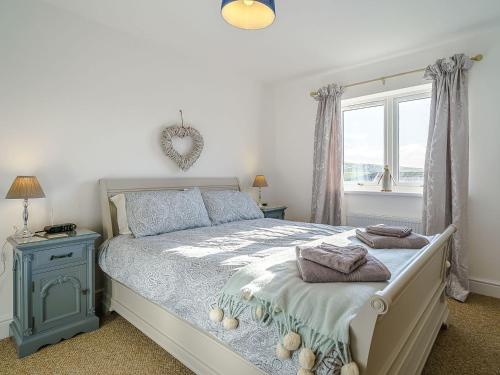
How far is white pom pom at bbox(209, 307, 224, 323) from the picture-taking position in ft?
4.54

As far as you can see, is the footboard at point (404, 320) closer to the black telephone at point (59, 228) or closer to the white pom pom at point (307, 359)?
the white pom pom at point (307, 359)

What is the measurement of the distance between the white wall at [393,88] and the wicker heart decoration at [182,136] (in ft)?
4.47

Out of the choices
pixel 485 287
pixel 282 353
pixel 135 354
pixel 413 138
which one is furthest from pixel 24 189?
pixel 485 287

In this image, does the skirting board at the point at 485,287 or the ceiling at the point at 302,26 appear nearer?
the ceiling at the point at 302,26

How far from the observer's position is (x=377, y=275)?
129 cm

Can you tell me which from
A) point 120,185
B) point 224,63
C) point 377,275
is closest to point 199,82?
point 224,63

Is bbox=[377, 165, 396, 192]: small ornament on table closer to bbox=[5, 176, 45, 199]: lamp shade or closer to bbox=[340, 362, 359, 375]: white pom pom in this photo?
bbox=[340, 362, 359, 375]: white pom pom

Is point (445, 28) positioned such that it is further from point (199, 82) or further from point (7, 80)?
point (7, 80)

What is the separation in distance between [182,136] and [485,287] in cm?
347

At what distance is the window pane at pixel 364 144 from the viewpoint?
142 inches

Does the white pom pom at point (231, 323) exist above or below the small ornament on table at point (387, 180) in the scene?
below

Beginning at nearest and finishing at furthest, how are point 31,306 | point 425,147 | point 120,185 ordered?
point 31,306
point 120,185
point 425,147

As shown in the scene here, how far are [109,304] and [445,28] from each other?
392 centimetres

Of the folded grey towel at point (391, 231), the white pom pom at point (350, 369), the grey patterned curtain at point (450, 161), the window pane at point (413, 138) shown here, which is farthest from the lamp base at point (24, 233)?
the window pane at point (413, 138)
